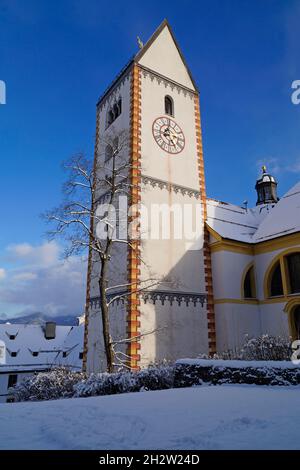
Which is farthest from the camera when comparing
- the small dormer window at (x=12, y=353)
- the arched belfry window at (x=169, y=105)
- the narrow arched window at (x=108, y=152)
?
the small dormer window at (x=12, y=353)

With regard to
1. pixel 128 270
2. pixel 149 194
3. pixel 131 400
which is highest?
pixel 149 194

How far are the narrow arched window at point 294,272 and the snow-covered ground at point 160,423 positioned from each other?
12.2 metres

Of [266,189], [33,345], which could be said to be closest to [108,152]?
[266,189]

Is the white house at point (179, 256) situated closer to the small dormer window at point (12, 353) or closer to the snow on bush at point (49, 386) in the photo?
the snow on bush at point (49, 386)

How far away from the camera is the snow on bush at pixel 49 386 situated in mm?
11875

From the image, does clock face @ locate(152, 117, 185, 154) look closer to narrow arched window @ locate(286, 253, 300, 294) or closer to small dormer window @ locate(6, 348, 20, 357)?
narrow arched window @ locate(286, 253, 300, 294)

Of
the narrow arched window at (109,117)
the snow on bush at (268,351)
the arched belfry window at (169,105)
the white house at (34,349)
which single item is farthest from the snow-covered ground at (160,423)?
the white house at (34,349)

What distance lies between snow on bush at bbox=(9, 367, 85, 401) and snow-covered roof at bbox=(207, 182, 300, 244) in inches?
439

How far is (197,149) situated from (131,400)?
1767 centimetres
